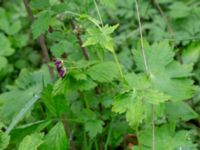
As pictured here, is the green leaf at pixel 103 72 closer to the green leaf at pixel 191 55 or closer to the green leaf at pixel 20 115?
the green leaf at pixel 20 115

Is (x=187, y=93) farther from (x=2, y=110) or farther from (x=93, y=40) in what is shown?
(x=2, y=110)

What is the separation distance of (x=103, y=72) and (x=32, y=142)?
0.38 metres

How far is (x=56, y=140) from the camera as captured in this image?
1.90 metres

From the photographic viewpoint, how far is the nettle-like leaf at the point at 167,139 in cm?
192

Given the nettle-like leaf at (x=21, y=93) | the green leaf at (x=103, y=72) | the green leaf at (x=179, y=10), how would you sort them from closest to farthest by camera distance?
the green leaf at (x=103, y=72) → the nettle-like leaf at (x=21, y=93) → the green leaf at (x=179, y=10)

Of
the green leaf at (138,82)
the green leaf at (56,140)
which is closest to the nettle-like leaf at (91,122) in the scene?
the green leaf at (56,140)

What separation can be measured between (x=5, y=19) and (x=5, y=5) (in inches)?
13.7

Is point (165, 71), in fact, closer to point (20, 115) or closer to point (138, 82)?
point (138, 82)

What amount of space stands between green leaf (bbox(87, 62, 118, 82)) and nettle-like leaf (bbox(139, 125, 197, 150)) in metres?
0.25

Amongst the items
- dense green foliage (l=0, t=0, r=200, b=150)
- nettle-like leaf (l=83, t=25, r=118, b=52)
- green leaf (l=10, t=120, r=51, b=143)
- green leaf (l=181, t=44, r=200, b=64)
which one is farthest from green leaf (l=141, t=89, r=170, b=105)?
green leaf (l=181, t=44, r=200, b=64)

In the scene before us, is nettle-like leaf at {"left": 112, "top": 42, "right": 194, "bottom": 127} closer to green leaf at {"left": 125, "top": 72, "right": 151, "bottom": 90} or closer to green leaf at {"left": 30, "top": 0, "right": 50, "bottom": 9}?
green leaf at {"left": 125, "top": 72, "right": 151, "bottom": 90}

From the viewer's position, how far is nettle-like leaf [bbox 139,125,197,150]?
1915mm

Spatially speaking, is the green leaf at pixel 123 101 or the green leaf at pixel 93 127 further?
the green leaf at pixel 93 127

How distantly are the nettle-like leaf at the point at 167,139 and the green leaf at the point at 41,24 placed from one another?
0.54 metres
